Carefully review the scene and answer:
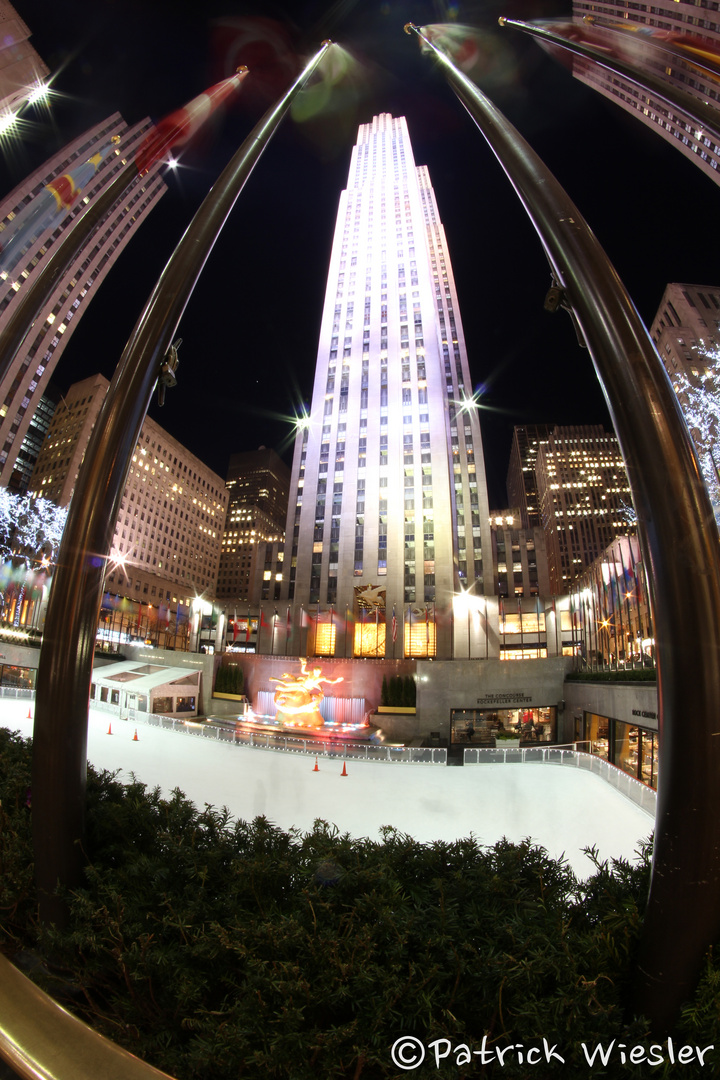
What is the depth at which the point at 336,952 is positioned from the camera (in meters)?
3.33

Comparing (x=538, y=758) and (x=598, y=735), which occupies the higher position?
(x=538, y=758)

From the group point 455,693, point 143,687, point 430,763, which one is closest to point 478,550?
point 455,693

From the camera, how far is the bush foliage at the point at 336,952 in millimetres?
2914

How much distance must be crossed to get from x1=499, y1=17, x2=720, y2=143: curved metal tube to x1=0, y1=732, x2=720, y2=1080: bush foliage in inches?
457

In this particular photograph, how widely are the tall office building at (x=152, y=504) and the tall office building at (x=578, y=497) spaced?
96862mm

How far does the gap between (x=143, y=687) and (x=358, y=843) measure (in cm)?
2771

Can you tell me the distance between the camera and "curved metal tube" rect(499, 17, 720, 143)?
26.5ft

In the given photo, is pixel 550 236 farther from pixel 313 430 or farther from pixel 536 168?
pixel 313 430

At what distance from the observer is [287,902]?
420 centimetres

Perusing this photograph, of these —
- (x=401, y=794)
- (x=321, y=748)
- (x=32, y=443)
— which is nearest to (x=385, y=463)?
(x=321, y=748)

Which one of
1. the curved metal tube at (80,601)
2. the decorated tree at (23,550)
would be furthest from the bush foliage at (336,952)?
the decorated tree at (23,550)

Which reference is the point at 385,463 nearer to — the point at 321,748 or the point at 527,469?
the point at 321,748

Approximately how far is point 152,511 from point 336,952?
11915 centimetres

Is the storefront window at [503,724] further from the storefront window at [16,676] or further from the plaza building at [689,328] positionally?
the plaza building at [689,328]
